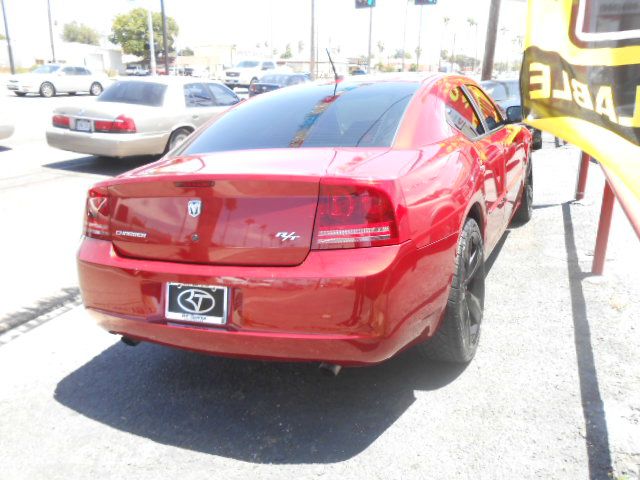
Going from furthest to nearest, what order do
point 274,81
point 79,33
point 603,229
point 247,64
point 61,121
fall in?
point 79,33 < point 247,64 < point 274,81 < point 61,121 < point 603,229

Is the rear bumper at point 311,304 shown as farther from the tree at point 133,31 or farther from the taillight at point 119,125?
the tree at point 133,31

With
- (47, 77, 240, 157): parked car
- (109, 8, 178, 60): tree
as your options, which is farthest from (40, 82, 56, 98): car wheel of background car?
(109, 8, 178, 60): tree

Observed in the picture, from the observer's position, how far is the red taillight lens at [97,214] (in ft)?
9.33

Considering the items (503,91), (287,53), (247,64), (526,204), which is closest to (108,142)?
(526,204)

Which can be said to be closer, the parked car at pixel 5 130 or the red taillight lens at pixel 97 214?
the red taillight lens at pixel 97 214

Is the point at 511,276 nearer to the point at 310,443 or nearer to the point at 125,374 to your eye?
the point at 310,443

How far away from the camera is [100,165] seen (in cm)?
987

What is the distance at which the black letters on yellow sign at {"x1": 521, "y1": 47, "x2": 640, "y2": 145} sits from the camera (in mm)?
2279

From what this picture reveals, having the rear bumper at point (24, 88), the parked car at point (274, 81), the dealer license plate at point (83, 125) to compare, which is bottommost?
the rear bumper at point (24, 88)

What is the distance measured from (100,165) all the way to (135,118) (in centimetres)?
123

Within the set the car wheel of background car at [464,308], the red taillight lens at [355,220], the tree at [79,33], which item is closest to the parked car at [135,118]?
the car wheel of background car at [464,308]

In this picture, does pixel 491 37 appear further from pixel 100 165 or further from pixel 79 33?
pixel 79 33

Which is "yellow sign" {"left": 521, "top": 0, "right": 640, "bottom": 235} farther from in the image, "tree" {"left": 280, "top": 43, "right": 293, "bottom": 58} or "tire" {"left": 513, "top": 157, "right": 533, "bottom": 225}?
"tree" {"left": 280, "top": 43, "right": 293, "bottom": 58}

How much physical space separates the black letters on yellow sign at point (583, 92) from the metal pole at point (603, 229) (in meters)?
1.72
